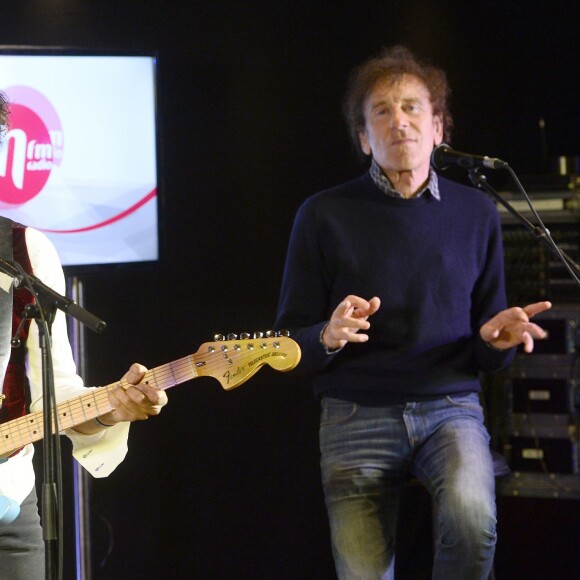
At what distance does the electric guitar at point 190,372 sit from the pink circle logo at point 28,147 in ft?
4.15

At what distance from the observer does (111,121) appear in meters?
3.77

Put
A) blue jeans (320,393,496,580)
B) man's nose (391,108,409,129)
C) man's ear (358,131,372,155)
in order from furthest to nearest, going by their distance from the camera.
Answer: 1. man's ear (358,131,372,155)
2. man's nose (391,108,409,129)
3. blue jeans (320,393,496,580)

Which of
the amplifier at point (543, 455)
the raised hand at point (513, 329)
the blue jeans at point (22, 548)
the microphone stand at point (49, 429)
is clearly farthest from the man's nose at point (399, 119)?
the blue jeans at point (22, 548)

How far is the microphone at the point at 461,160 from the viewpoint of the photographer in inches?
114

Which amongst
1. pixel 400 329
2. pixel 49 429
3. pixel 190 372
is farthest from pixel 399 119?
pixel 49 429

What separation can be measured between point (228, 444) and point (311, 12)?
6.44ft

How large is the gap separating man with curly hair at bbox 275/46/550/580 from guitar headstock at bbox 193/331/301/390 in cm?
29

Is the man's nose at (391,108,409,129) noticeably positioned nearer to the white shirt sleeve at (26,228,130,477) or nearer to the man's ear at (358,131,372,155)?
the man's ear at (358,131,372,155)

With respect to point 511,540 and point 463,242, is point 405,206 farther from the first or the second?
point 511,540

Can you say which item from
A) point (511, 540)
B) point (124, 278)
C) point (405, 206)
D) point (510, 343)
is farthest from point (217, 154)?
point (511, 540)

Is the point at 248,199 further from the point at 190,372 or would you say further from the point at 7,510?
the point at 7,510

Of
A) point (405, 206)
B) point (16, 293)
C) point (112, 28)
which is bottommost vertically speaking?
point (16, 293)

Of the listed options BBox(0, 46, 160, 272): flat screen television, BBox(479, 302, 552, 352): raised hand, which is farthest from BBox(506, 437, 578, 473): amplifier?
BBox(0, 46, 160, 272): flat screen television

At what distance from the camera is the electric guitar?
8.54 ft
